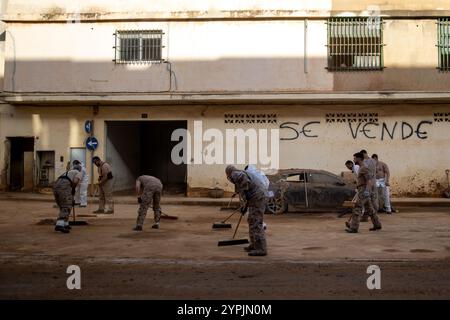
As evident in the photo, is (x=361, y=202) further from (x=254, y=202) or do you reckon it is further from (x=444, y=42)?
(x=444, y=42)

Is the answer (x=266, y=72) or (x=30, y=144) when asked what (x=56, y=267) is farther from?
(x=30, y=144)

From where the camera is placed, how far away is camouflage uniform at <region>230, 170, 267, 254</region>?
828cm

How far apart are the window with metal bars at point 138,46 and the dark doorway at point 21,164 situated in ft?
17.1

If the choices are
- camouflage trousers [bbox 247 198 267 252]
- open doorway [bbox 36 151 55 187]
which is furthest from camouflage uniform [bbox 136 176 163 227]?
open doorway [bbox 36 151 55 187]

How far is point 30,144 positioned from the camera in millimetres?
21312

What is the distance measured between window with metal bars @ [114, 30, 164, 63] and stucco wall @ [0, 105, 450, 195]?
73.7 inches

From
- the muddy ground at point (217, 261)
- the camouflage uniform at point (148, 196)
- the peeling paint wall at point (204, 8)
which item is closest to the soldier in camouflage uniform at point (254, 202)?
the muddy ground at point (217, 261)

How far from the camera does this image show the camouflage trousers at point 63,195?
10656mm

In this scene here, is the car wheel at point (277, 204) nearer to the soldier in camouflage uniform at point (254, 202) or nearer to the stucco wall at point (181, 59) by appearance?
the stucco wall at point (181, 59)

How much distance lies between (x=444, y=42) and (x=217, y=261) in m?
14.5

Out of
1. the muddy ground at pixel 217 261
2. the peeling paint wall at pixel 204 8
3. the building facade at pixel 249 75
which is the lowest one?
the muddy ground at pixel 217 261

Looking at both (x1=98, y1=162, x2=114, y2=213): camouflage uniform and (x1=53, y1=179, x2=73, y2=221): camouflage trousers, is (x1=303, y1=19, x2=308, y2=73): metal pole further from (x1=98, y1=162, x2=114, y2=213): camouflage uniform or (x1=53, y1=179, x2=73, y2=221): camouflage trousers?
(x1=53, y1=179, x2=73, y2=221): camouflage trousers
